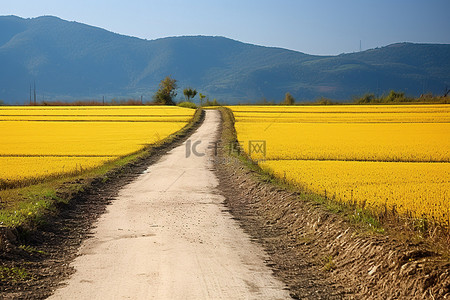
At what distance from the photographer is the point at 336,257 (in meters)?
8.50

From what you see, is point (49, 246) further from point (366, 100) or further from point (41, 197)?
point (366, 100)

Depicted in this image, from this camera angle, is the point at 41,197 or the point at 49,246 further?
the point at 41,197

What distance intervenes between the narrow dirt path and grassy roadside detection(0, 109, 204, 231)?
123cm

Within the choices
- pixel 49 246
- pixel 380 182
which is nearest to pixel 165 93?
pixel 380 182

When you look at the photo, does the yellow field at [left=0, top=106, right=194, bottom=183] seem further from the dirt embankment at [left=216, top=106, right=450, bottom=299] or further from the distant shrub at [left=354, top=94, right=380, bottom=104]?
the distant shrub at [left=354, top=94, right=380, bottom=104]

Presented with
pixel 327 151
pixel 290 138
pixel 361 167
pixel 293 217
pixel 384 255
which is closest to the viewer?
pixel 384 255

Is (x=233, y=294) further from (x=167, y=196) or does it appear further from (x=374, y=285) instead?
(x=167, y=196)

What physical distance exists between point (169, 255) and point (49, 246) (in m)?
2.54

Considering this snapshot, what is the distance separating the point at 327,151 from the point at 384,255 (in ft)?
59.4

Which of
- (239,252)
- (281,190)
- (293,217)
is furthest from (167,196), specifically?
(239,252)

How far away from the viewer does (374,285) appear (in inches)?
280

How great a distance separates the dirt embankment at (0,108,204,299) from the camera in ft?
24.4

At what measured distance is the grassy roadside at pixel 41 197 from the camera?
406 inches

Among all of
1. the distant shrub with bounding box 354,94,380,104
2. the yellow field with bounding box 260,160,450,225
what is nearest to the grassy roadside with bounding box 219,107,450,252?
the yellow field with bounding box 260,160,450,225
